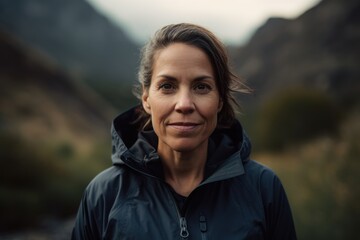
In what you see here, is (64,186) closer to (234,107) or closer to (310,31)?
(234,107)

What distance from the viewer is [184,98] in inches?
88.9

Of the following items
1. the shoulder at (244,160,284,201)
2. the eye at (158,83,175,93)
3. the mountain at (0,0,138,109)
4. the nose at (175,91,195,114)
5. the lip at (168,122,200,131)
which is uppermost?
the mountain at (0,0,138,109)

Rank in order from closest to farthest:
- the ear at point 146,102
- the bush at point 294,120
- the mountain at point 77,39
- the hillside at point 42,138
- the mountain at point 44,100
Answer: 1. the ear at point 146,102
2. the hillside at point 42,138
3. the bush at point 294,120
4. the mountain at point 44,100
5. the mountain at point 77,39

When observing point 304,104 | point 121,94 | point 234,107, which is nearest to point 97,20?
point 121,94

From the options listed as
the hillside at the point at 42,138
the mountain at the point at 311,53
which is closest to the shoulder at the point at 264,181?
the hillside at the point at 42,138

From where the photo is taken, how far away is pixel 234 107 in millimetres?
2686

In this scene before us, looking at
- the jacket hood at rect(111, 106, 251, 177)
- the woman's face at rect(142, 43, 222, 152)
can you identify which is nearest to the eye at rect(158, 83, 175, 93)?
the woman's face at rect(142, 43, 222, 152)

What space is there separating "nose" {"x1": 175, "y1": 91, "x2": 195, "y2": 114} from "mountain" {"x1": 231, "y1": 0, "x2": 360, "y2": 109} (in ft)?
112

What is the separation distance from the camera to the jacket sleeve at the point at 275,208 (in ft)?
7.59

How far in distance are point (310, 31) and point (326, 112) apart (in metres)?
37.9

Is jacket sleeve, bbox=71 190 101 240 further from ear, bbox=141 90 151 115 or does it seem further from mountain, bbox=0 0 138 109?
mountain, bbox=0 0 138 109

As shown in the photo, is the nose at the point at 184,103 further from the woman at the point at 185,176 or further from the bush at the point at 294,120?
the bush at the point at 294,120

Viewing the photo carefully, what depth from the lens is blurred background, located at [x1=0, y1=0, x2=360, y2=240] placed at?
319 inches

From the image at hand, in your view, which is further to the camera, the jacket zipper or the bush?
the bush
